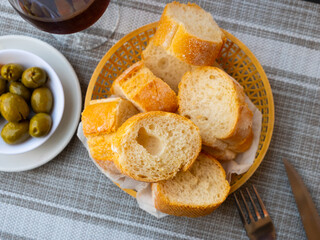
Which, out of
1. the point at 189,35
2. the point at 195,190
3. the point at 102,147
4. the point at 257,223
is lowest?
the point at 257,223

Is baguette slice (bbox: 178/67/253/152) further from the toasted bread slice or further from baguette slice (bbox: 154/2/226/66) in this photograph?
the toasted bread slice

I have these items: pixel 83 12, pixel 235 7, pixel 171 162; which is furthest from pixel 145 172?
pixel 235 7

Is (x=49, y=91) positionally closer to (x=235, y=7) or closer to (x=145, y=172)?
(x=145, y=172)

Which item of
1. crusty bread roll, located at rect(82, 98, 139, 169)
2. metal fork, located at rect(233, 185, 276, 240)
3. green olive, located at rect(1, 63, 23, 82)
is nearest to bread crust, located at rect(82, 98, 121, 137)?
crusty bread roll, located at rect(82, 98, 139, 169)

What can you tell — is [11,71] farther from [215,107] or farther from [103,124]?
[215,107]

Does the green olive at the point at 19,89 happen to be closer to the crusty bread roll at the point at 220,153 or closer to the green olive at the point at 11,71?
the green olive at the point at 11,71

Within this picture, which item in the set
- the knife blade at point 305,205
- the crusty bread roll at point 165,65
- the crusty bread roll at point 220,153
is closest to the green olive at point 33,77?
the crusty bread roll at point 165,65

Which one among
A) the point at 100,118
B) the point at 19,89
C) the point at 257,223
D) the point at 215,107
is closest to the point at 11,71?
the point at 19,89
